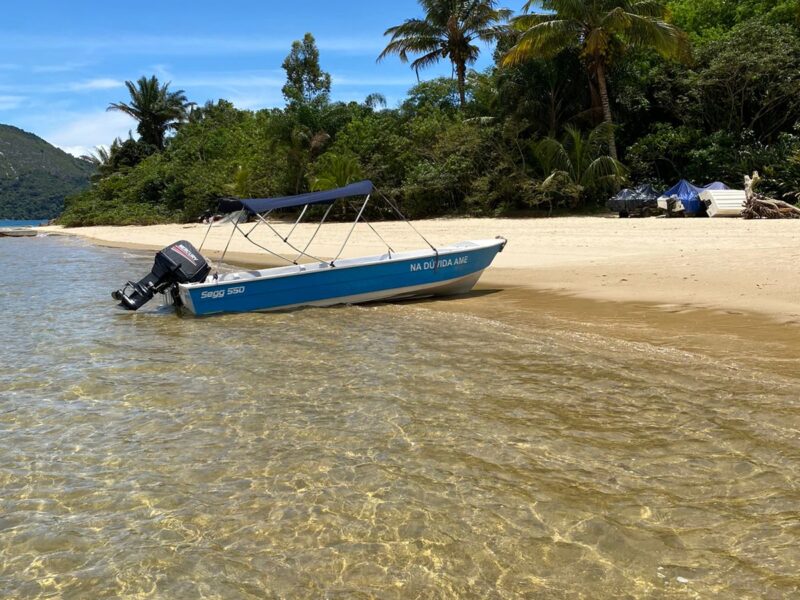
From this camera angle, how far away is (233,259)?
2008cm

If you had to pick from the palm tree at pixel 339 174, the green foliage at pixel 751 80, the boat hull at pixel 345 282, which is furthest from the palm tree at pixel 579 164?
the boat hull at pixel 345 282

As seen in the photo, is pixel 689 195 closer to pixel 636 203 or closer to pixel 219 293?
pixel 636 203

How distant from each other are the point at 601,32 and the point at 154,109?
153ft

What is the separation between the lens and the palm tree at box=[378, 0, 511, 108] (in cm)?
3098

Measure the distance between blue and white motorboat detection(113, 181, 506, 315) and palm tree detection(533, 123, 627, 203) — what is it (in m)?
12.2


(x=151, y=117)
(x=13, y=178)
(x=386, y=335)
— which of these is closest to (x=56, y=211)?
(x=13, y=178)

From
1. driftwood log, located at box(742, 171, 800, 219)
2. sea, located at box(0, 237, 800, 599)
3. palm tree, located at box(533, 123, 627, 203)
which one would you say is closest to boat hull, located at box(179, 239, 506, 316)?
sea, located at box(0, 237, 800, 599)

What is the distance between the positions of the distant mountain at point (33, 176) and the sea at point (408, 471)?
12726 cm

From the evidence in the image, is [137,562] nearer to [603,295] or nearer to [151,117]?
[603,295]

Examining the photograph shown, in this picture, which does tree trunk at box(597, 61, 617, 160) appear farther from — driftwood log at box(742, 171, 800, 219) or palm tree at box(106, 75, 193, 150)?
palm tree at box(106, 75, 193, 150)

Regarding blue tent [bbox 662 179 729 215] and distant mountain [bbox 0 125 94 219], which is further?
distant mountain [bbox 0 125 94 219]

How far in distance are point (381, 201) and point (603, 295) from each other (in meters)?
20.1

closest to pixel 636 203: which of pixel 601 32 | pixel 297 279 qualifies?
pixel 601 32

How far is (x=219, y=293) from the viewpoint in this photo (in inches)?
414
